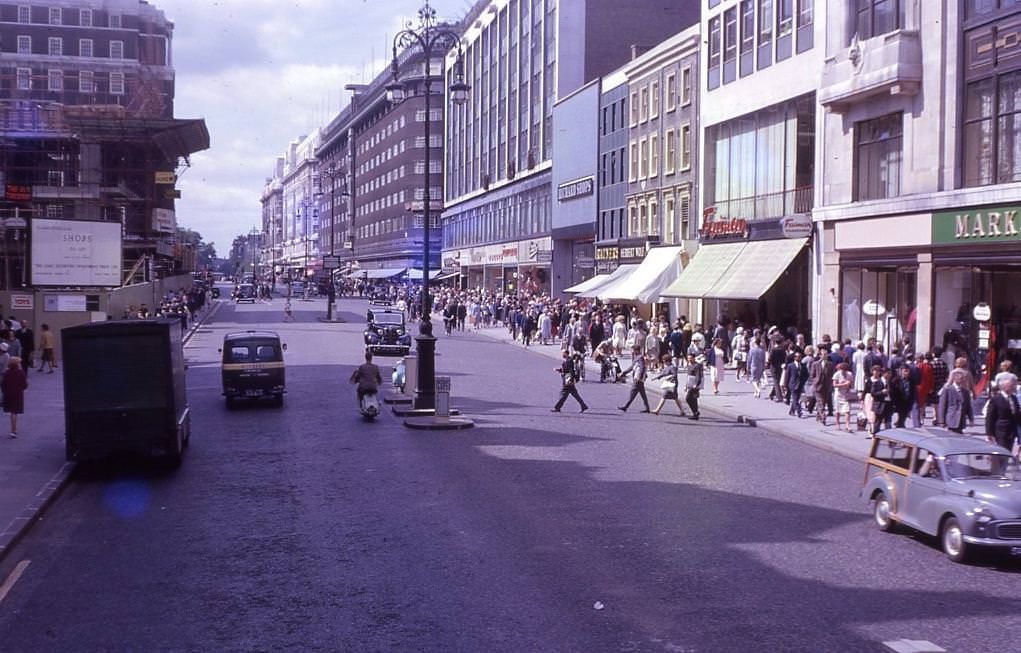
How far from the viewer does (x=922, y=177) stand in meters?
28.8

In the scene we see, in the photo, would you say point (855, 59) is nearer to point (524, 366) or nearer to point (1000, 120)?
point (1000, 120)

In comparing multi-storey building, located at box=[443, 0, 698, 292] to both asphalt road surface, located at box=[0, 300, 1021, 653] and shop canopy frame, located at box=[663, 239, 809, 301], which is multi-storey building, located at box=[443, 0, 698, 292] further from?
asphalt road surface, located at box=[0, 300, 1021, 653]

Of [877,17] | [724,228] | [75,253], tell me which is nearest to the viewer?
[877,17]

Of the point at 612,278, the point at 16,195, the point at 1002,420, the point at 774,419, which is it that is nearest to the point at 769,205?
the point at 612,278

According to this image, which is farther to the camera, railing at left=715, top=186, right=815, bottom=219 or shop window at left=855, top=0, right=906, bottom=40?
railing at left=715, top=186, right=815, bottom=219

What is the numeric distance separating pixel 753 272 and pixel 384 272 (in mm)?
88854

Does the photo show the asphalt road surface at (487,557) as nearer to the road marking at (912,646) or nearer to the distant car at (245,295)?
the road marking at (912,646)

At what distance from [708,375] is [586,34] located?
128ft

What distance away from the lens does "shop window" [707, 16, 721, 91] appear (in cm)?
4356

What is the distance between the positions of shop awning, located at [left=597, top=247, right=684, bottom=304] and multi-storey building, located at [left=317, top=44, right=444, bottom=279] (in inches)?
1851

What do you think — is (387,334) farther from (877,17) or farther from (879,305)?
(877,17)

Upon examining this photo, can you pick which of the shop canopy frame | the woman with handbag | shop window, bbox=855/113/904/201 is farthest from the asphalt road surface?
the shop canopy frame

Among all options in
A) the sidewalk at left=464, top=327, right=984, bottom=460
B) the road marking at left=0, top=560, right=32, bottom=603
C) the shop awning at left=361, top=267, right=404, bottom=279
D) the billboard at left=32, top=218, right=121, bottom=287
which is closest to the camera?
the road marking at left=0, top=560, right=32, bottom=603

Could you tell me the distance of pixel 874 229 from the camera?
31.2 meters
